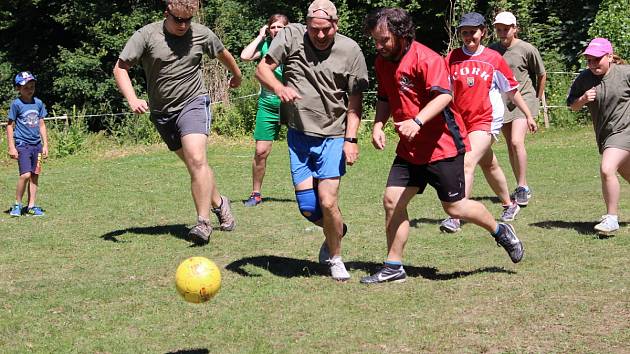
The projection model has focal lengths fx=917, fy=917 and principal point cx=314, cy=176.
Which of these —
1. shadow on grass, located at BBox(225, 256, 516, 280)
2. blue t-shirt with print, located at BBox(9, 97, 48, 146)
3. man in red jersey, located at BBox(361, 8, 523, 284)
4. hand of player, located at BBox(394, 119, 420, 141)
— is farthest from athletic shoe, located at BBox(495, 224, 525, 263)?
blue t-shirt with print, located at BBox(9, 97, 48, 146)

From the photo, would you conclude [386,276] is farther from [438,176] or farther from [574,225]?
[574,225]

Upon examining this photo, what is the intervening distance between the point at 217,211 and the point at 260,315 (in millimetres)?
3304

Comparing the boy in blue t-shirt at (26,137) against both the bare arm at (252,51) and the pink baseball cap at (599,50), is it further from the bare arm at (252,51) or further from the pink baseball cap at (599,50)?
the pink baseball cap at (599,50)

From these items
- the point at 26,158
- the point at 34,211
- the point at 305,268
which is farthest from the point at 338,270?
the point at 26,158

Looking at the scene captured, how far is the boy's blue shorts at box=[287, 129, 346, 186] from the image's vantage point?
705cm

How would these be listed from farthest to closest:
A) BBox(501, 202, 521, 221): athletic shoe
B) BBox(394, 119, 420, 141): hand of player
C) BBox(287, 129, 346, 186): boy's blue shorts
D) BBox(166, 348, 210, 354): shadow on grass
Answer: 1. BBox(501, 202, 521, 221): athletic shoe
2. BBox(287, 129, 346, 186): boy's blue shorts
3. BBox(394, 119, 420, 141): hand of player
4. BBox(166, 348, 210, 354): shadow on grass

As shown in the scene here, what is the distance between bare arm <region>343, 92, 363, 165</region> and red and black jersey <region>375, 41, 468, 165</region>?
0.22 m

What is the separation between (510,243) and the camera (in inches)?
283

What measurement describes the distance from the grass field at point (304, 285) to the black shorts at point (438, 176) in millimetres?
710

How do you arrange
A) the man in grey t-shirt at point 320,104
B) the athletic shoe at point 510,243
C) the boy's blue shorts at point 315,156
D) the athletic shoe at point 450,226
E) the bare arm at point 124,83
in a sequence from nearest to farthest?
1. the man in grey t-shirt at point 320,104
2. the boy's blue shorts at point 315,156
3. the athletic shoe at point 510,243
4. the bare arm at point 124,83
5. the athletic shoe at point 450,226

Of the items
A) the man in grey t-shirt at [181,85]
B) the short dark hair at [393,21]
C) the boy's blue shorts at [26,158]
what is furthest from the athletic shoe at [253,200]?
the short dark hair at [393,21]

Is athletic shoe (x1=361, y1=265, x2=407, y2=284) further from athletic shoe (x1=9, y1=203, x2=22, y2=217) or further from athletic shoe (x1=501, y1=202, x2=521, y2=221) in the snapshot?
athletic shoe (x1=9, y1=203, x2=22, y2=217)

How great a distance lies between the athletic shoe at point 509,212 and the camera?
971 centimetres

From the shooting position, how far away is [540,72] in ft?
35.3
